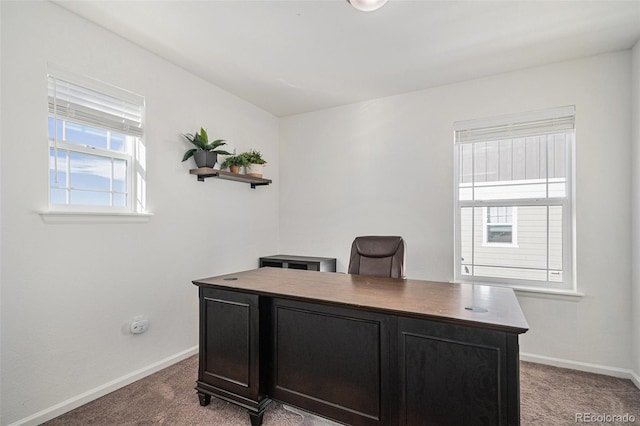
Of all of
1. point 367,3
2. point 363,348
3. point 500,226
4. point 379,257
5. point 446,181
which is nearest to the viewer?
point 363,348

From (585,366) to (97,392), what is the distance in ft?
12.5

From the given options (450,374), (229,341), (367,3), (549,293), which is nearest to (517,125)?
(549,293)

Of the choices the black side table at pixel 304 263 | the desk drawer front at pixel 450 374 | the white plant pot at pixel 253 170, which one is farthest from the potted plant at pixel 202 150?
the desk drawer front at pixel 450 374

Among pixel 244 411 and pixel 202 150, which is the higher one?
pixel 202 150

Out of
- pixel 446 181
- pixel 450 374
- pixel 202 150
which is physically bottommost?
pixel 450 374

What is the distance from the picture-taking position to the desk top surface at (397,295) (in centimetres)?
138

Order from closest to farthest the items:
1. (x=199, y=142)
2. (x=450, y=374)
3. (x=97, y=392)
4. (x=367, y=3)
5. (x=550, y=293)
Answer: (x=450, y=374)
(x=367, y=3)
(x=97, y=392)
(x=550, y=293)
(x=199, y=142)

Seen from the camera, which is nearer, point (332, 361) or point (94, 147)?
point (332, 361)

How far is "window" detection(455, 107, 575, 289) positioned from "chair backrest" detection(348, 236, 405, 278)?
99 centimetres

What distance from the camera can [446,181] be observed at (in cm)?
320

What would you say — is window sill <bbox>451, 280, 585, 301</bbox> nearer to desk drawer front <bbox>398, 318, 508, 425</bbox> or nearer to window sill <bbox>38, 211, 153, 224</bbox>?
desk drawer front <bbox>398, 318, 508, 425</bbox>

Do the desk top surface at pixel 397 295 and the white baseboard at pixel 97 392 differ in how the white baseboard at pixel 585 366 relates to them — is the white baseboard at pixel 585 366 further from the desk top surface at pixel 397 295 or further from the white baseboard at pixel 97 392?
the white baseboard at pixel 97 392

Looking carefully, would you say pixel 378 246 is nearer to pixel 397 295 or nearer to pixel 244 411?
pixel 397 295

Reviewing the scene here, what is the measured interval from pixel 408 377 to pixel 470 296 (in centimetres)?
57
